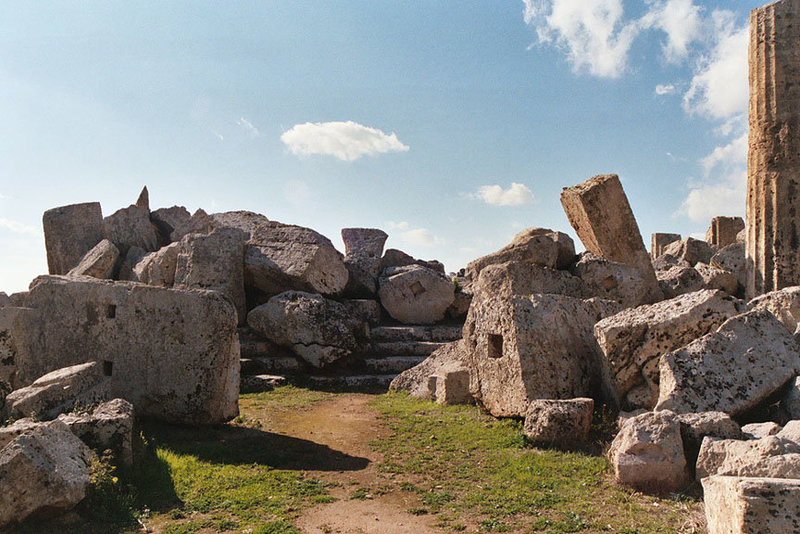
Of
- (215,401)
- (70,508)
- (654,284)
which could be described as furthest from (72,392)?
(654,284)

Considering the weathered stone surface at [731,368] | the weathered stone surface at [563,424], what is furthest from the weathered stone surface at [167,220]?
the weathered stone surface at [731,368]

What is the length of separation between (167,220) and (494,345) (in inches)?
496

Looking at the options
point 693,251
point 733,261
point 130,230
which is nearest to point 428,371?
point 130,230

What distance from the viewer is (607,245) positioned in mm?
11711

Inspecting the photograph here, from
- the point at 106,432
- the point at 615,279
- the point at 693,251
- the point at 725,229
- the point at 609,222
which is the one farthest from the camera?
the point at 725,229

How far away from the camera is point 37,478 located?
12.1 ft

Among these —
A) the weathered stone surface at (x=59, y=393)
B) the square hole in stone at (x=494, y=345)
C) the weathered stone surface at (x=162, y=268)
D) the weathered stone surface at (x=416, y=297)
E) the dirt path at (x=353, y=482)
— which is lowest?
the dirt path at (x=353, y=482)

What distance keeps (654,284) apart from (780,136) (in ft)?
13.1

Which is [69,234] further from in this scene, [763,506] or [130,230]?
[763,506]

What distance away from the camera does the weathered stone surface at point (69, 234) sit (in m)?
14.9

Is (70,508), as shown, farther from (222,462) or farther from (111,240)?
(111,240)

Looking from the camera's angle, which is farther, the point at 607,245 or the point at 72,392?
the point at 607,245

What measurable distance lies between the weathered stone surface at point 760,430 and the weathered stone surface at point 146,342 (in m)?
4.98

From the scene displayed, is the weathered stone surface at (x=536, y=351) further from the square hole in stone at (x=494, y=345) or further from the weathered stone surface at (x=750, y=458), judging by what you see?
the weathered stone surface at (x=750, y=458)
